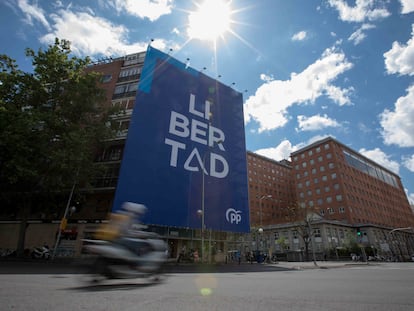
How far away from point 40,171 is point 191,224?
13.2 metres

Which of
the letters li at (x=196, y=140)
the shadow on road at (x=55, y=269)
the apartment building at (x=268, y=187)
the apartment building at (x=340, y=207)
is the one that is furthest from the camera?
the apartment building at (x=268, y=187)

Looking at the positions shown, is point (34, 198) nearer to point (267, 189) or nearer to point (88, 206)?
point (88, 206)

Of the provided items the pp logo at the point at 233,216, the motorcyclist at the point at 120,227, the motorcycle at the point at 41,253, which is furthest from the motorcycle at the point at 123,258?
the motorcycle at the point at 41,253

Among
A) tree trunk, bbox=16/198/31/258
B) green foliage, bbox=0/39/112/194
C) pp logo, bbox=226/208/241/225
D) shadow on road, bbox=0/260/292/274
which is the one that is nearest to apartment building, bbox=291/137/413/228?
pp logo, bbox=226/208/241/225

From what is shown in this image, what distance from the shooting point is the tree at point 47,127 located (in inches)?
612

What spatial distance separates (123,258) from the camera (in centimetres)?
516

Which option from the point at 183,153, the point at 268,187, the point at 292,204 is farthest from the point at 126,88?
the point at 268,187

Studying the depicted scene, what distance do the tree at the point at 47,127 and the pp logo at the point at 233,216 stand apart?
14.2 metres

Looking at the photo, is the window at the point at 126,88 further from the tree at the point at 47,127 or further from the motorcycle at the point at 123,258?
the motorcycle at the point at 123,258

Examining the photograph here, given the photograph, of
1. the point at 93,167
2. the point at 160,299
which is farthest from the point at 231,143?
the point at 160,299

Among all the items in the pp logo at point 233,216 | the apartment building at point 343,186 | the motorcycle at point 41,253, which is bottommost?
the motorcycle at point 41,253

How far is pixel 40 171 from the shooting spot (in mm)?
17047

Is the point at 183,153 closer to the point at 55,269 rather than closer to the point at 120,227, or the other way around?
the point at 55,269

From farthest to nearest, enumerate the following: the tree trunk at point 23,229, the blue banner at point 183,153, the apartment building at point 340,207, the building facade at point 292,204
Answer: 1. the apartment building at point 340,207
2. the building facade at point 292,204
3. the blue banner at point 183,153
4. the tree trunk at point 23,229
